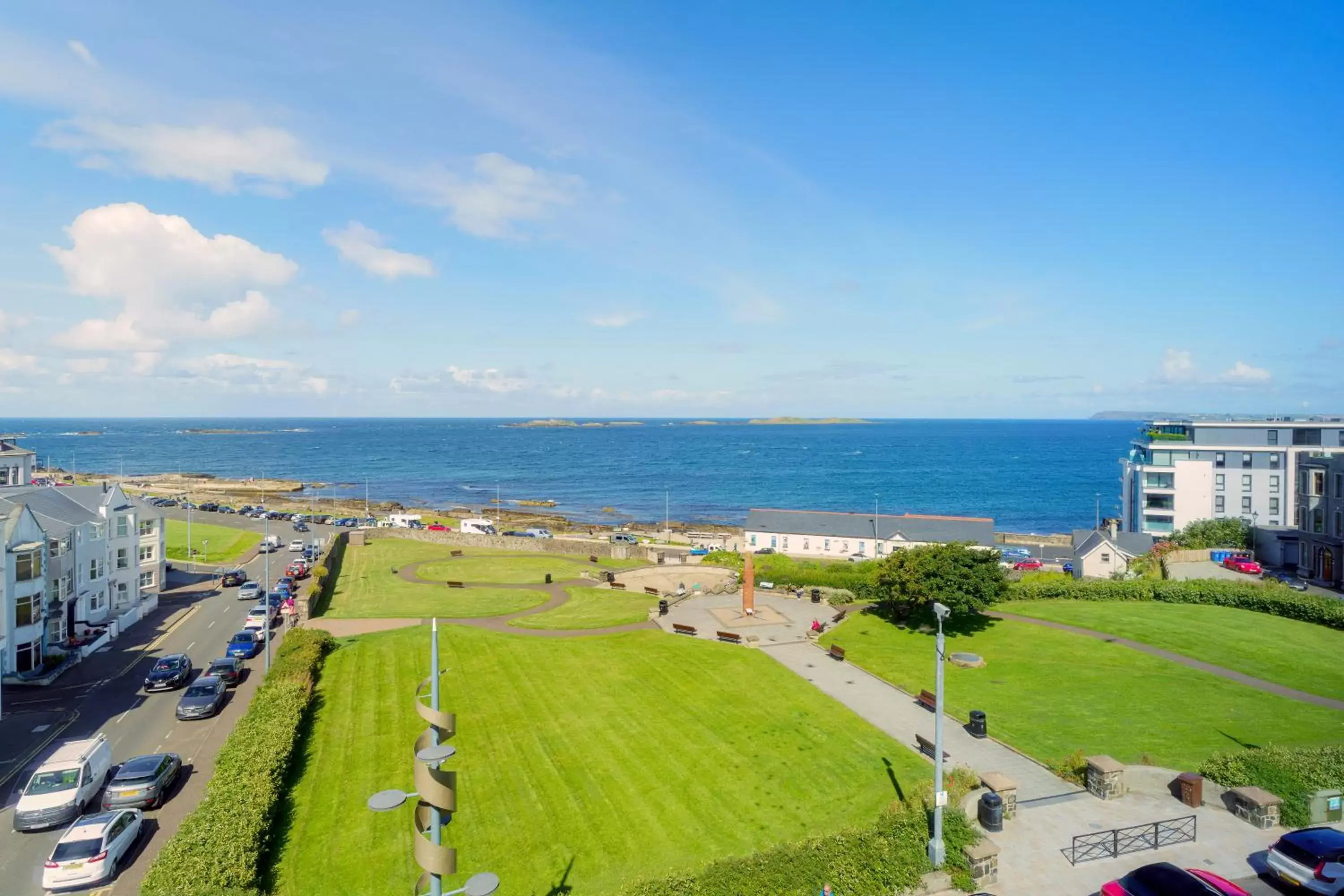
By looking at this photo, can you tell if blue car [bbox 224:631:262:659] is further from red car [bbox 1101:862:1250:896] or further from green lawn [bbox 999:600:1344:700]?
green lawn [bbox 999:600:1344:700]

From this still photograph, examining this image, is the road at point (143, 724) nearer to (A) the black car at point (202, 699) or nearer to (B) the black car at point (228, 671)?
(A) the black car at point (202, 699)

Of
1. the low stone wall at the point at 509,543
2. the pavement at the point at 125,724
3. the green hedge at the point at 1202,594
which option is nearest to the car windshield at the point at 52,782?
the pavement at the point at 125,724

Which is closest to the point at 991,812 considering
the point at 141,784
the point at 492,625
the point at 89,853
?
the point at 89,853

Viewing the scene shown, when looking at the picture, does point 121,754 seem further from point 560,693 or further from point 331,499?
point 331,499

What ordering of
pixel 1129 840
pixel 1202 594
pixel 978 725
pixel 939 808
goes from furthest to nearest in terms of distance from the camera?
1. pixel 1202 594
2. pixel 978 725
3. pixel 1129 840
4. pixel 939 808

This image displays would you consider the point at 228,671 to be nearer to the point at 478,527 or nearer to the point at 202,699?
the point at 202,699

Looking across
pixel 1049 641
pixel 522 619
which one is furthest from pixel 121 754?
pixel 1049 641
